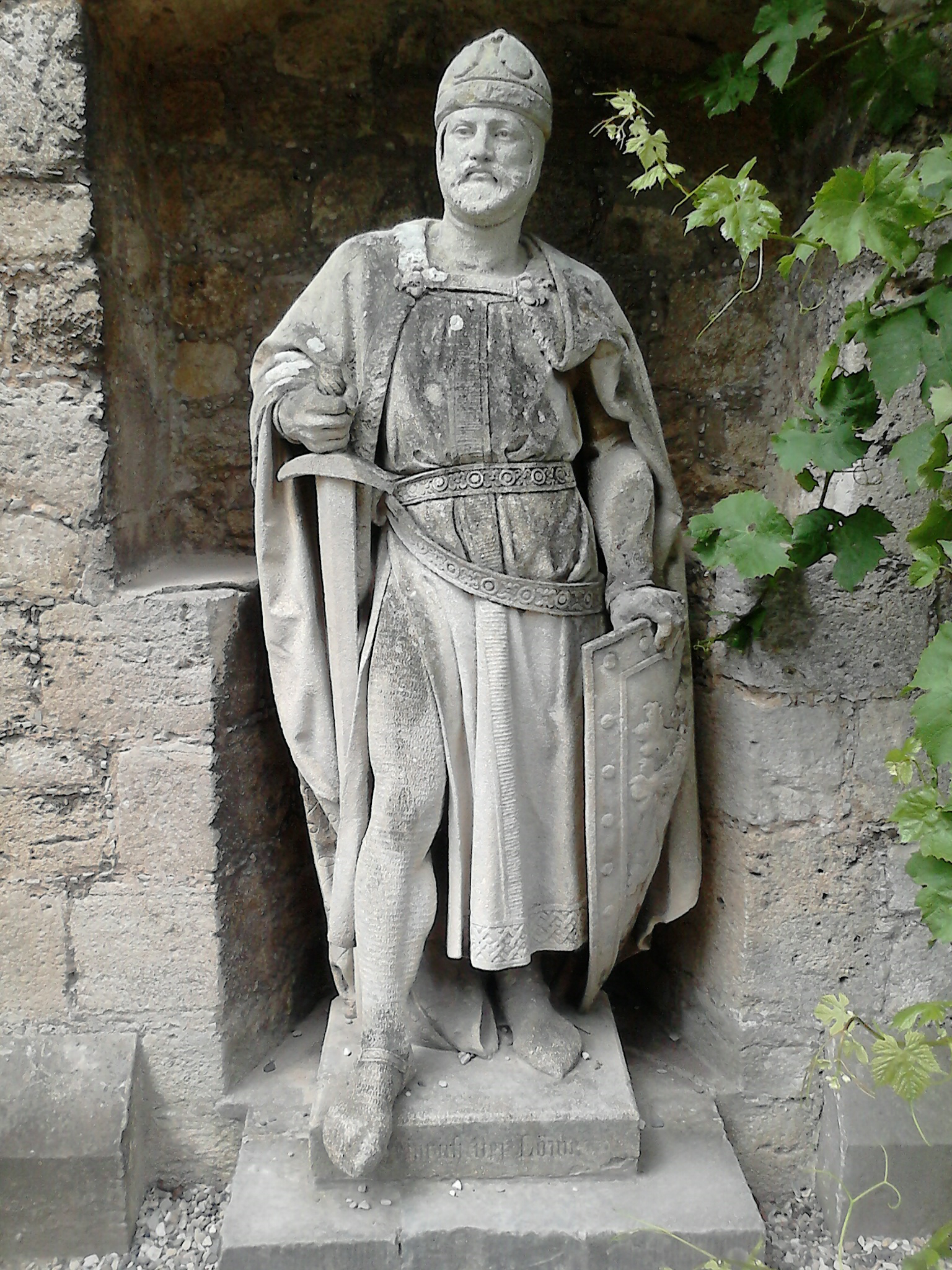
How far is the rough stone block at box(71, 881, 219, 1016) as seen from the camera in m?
2.25

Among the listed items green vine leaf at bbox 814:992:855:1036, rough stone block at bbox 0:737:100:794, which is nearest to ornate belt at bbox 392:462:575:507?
rough stone block at bbox 0:737:100:794

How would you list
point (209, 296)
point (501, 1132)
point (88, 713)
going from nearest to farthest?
point (501, 1132)
point (88, 713)
point (209, 296)

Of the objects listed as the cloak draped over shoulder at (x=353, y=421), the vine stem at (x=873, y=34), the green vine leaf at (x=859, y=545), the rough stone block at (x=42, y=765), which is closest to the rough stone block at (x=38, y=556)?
the rough stone block at (x=42, y=765)

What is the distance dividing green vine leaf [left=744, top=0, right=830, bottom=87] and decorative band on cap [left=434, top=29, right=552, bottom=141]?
429 millimetres

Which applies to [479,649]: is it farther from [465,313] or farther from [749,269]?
[749,269]

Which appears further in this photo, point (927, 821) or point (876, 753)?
point (876, 753)

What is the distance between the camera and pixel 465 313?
202cm

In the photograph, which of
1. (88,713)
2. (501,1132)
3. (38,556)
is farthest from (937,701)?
(38,556)

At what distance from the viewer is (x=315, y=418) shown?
6.25ft

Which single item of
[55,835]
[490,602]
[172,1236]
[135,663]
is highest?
[490,602]

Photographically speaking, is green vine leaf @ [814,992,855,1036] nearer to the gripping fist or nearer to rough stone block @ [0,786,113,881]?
the gripping fist

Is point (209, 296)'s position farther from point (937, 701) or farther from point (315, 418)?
point (937, 701)

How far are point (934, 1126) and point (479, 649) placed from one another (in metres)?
1.38

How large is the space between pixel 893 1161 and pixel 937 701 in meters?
1.16
